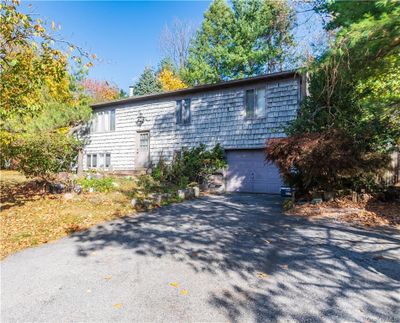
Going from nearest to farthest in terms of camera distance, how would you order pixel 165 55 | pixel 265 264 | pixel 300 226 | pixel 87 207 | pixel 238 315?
pixel 238 315
pixel 265 264
pixel 300 226
pixel 87 207
pixel 165 55

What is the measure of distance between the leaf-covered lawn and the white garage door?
5.39 m

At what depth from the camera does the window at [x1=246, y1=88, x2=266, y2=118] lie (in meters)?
13.9

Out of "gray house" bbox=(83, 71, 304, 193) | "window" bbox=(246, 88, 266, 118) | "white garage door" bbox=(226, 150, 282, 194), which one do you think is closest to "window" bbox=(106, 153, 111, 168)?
"gray house" bbox=(83, 71, 304, 193)

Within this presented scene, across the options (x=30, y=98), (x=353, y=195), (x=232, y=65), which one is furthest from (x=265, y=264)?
(x=232, y=65)

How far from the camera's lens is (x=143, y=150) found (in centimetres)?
1805

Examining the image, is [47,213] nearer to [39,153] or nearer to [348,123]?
[39,153]

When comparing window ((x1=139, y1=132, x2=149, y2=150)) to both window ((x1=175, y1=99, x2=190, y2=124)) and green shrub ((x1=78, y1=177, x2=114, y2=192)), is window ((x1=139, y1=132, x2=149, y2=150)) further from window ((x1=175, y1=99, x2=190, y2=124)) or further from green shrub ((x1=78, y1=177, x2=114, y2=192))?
green shrub ((x1=78, y1=177, x2=114, y2=192))

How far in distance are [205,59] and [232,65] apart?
3429 millimetres

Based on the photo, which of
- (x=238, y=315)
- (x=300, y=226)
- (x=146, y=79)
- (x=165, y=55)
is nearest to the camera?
(x=238, y=315)

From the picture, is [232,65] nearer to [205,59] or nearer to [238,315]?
[205,59]

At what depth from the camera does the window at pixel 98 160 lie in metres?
19.5

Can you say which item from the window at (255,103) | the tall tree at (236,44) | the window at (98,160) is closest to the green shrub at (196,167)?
the window at (255,103)

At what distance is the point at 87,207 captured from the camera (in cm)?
920

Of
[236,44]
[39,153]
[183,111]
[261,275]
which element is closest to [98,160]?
[183,111]
